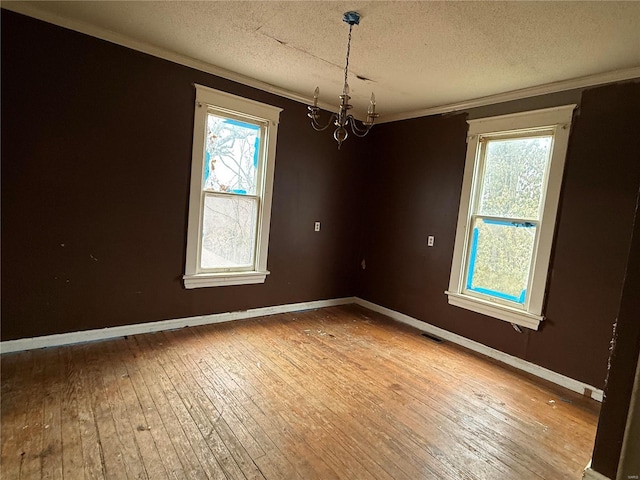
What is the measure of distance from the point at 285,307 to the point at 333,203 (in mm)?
1447

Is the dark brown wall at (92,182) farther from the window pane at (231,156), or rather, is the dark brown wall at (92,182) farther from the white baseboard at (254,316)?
the window pane at (231,156)

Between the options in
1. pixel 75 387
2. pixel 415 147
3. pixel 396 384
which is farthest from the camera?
pixel 415 147

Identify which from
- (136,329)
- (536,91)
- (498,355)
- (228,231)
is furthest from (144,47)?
(498,355)

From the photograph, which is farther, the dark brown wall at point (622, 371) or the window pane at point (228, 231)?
the window pane at point (228, 231)

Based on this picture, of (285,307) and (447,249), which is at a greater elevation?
(447,249)

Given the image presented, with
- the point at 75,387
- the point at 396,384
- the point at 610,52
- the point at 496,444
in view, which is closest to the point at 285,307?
the point at 396,384

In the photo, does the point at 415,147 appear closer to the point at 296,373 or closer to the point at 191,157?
the point at 191,157

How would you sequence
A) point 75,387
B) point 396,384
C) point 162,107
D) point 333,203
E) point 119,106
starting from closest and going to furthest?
point 75,387 < point 396,384 < point 119,106 < point 162,107 < point 333,203

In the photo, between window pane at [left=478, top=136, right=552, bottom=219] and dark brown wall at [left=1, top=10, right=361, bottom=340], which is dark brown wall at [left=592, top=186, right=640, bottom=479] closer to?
window pane at [left=478, top=136, right=552, bottom=219]

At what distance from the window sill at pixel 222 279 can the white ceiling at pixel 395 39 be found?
1.99 meters

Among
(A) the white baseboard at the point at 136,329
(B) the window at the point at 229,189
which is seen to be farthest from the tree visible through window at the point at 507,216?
(B) the window at the point at 229,189

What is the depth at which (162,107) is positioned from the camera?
3078 mm

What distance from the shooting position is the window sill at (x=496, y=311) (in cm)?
309

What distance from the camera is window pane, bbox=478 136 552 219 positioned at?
3.11 meters
